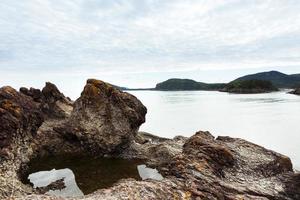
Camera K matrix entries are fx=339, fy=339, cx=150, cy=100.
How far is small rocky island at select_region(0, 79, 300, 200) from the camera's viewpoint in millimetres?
23969

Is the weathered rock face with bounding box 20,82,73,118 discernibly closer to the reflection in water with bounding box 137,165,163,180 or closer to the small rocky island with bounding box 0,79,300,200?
the small rocky island with bounding box 0,79,300,200

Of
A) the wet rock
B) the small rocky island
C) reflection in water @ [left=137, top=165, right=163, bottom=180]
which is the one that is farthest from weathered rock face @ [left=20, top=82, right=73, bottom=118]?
the wet rock

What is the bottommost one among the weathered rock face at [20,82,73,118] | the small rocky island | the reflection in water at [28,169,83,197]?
the reflection in water at [28,169,83,197]

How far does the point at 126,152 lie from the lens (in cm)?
4144

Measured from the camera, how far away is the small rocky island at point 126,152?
78.6 feet

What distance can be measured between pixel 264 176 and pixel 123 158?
16.4 meters

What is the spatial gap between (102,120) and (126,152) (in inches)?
192

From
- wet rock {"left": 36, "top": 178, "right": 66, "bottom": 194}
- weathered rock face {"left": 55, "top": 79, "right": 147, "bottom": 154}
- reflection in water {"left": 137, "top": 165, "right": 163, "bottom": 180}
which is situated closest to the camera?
wet rock {"left": 36, "top": 178, "right": 66, "bottom": 194}

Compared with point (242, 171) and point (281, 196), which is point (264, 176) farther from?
point (281, 196)

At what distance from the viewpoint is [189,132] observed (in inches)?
3371

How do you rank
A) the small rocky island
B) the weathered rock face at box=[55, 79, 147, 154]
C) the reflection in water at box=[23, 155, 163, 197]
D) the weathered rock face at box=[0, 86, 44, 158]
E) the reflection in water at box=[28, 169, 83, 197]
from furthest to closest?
the weathered rock face at box=[55, 79, 147, 154], the weathered rock face at box=[0, 86, 44, 158], the reflection in water at box=[23, 155, 163, 197], the reflection in water at box=[28, 169, 83, 197], the small rocky island

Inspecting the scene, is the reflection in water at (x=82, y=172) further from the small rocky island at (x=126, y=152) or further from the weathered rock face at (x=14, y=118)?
the weathered rock face at (x=14, y=118)

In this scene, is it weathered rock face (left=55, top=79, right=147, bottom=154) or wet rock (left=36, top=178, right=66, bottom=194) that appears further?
weathered rock face (left=55, top=79, right=147, bottom=154)

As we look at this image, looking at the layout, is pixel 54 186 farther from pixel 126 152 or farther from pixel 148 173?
pixel 126 152
